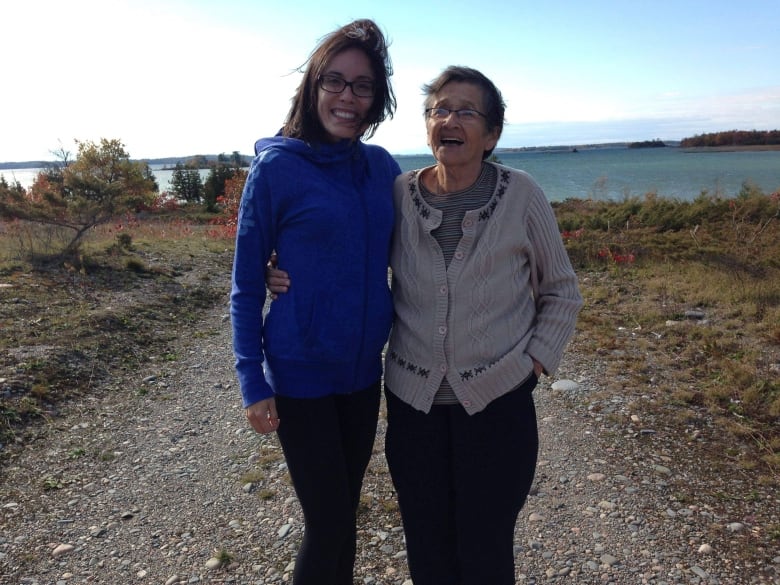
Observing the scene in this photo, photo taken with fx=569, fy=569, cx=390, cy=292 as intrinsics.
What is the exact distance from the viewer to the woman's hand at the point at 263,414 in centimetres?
200

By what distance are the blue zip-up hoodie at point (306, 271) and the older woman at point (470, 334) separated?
179mm

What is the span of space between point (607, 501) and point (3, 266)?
1040cm

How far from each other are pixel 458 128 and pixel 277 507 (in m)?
2.80

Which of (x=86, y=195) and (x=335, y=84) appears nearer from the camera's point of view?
(x=335, y=84)

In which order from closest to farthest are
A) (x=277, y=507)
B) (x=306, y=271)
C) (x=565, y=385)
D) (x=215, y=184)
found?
1. (x=306, y=271)
2. (x=277, y=507)
3. (x=565, y=385)
4. (x=215, y=184)

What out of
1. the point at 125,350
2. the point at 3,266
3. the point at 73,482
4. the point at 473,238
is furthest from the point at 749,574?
the point at 3,266

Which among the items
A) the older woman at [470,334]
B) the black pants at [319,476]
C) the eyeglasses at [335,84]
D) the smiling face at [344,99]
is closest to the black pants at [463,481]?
the older woman at [470,334]

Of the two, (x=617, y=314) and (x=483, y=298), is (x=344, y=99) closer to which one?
(x=483, y=298)

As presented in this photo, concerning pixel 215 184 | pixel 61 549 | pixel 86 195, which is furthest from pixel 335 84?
pixel 215 184

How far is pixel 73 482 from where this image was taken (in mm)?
4145

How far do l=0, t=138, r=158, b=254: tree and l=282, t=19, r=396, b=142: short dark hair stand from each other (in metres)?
10.5

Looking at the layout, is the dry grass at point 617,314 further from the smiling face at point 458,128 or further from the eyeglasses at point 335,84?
the eyeglasses at point 335,84

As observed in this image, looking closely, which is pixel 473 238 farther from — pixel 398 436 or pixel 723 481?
pixel 723 481

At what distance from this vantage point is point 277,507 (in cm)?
372
